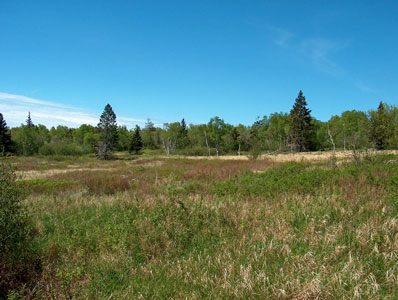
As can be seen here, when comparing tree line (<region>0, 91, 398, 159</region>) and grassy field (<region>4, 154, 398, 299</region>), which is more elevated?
A: tree line (<region>0, 91, 398, 159</region>)

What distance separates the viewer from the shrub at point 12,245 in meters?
3.37

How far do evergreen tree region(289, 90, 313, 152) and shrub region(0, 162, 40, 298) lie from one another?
57968 millimetres

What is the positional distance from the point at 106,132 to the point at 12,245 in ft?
187

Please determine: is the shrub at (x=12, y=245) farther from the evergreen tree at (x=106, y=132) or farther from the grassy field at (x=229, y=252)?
the evergreen tree at (x=106, y=132)

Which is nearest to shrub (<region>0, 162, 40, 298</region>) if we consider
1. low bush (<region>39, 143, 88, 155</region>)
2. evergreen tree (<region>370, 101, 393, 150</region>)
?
evergreen tree (<region>370, 101, 393, 150</region>)

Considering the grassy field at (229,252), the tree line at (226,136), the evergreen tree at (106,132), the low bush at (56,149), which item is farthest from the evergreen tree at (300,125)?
the low bush at (56,149)

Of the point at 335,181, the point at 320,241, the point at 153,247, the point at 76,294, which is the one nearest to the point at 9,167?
the point at 76,294

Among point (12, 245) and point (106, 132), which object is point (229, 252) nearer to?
point (12, 245)

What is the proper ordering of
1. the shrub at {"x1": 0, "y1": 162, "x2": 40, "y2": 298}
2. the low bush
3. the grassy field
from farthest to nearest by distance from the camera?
the low bush → the shrub at {"x1": 0, "y1": 162, "x2": 40, "y2": 298} → the grassy field

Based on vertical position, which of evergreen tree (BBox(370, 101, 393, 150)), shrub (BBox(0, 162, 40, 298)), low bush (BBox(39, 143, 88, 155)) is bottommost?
shrub (BBox(0, 162, 40, 298))

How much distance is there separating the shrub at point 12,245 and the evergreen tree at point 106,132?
176 feet

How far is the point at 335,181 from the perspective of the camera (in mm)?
7309

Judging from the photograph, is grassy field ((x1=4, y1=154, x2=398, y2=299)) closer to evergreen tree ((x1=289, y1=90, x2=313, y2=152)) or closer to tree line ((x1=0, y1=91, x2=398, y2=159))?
tree line ((x1=0, y1=91, x2=398, y2=159))

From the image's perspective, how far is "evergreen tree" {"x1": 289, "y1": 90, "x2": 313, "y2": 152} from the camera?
55938 millimetres
